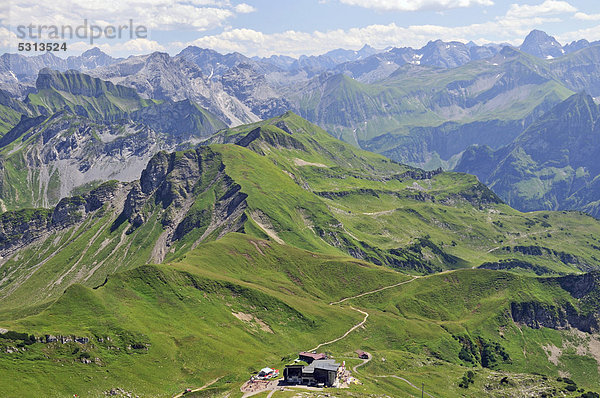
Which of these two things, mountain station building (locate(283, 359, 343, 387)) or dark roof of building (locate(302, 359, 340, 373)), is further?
dark roof of building (locate(302, 359, 340, 373))

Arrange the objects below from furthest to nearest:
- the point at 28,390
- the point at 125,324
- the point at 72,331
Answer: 1. the point at 125,324
2. the point at 72,331
3. the point at 28,390

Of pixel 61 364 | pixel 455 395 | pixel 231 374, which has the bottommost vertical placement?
pixel 455 395

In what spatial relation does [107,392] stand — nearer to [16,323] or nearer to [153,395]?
[153,395]

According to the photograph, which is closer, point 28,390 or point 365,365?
point 28,390

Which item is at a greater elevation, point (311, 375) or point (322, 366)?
point (322, 366)

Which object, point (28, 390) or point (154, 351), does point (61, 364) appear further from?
point (154, 351)

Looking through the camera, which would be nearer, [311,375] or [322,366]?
[311,375]

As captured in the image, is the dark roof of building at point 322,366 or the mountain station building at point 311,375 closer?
the mountain station building at point 311,375

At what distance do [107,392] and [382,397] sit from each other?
80661 mm

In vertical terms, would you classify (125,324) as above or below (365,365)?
above

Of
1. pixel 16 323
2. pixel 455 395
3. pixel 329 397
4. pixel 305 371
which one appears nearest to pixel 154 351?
pixel 16 323

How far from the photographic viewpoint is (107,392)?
484 feet

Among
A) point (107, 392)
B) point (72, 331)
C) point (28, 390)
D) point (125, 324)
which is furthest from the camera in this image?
point (125, 324)

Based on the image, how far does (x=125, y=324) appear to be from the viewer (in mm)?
186375
